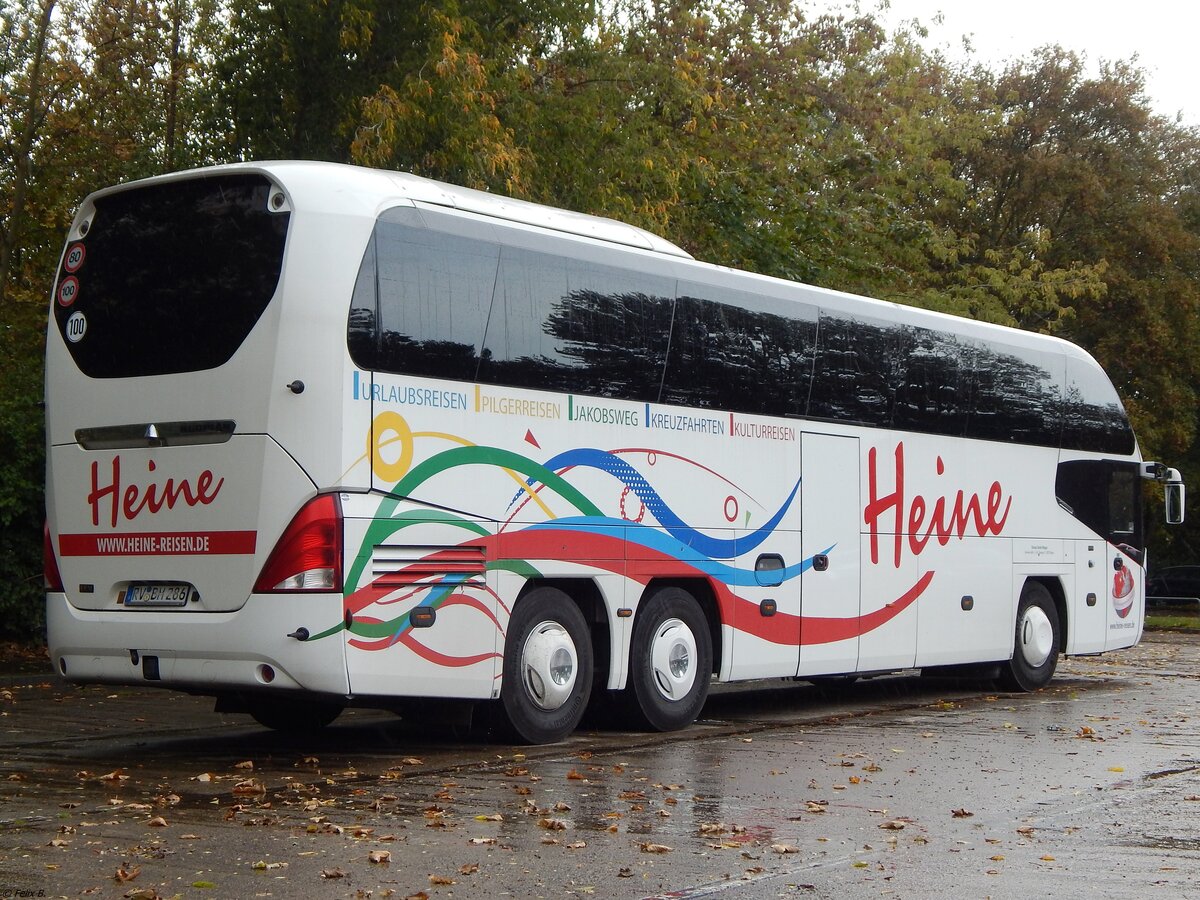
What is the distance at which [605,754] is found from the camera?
38.5 feet

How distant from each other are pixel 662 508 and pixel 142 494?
13.7 feet

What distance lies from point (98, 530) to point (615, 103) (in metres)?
12.1

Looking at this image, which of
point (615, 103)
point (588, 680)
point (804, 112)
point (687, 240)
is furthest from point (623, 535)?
point (804, 112)

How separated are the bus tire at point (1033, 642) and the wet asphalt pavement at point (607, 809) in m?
3.31

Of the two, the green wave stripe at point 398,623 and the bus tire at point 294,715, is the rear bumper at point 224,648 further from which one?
the bus tire at point 294,715

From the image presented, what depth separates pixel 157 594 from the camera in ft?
36.3

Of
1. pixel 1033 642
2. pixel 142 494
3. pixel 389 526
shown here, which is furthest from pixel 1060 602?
pixel 142 494

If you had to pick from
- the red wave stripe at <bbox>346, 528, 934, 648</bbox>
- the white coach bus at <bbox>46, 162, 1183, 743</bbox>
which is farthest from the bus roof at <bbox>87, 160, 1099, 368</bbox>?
the red wave stripe at <bbox>346, 528, 934, 648</bbox>

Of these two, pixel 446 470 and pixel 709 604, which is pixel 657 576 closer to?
pixel 709 604

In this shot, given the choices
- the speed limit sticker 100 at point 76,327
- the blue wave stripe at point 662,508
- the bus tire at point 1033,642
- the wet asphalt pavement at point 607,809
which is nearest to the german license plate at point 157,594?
the wet asphalt pavement at point 607,809

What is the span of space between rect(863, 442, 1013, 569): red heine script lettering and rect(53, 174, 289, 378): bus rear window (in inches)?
286

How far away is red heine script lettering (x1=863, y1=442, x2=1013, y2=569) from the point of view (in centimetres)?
1619

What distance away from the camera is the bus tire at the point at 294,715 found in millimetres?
13039

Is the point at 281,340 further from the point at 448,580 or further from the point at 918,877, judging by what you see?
the point at 918,877
